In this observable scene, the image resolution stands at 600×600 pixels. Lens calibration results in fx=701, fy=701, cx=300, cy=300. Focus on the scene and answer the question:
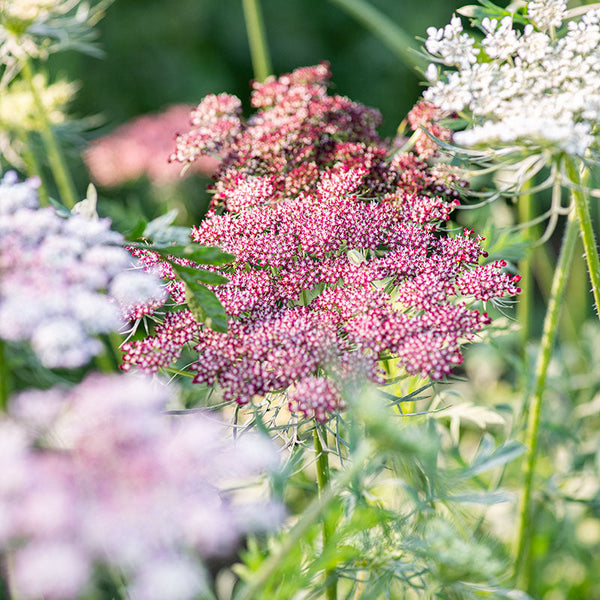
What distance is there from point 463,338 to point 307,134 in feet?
2.03

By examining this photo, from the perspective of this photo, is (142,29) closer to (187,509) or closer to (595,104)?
(595,104)

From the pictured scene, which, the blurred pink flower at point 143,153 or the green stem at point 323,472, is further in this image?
the blurred pink flower at point 143,153

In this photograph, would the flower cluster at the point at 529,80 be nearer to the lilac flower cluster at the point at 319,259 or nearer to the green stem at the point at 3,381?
the lilac flower cluster at the point at 319,259

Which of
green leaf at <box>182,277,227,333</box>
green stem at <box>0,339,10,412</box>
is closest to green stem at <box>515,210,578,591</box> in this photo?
A: green leaf at <box>182,277,227,333</box>

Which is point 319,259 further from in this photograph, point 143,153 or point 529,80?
point 143,153

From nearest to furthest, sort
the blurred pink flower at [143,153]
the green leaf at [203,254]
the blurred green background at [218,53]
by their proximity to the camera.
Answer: the green leaf at [203,254] < the blurred pink flower at [143,153] < the blurred green background at [218,53]

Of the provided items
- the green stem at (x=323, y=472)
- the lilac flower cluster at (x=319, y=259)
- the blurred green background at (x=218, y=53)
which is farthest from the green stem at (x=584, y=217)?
the blurred green background at (x=218, y=53)

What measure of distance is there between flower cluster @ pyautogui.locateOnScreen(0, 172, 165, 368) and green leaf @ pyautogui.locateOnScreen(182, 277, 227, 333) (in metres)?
0.21

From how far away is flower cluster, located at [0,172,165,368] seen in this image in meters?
0.83

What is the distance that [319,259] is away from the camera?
4.56 ft

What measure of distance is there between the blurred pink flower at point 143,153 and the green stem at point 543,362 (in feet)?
5.98

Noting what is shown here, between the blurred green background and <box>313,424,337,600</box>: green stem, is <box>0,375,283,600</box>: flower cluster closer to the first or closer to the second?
<box>313,424,337,600</box>: green stem

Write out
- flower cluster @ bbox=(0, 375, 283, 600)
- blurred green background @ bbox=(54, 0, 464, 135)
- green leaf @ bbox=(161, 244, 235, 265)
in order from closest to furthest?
flower cluster @ bbox=(0, 375, 283, 600) < green leaf @ bbox=(161, 244, 235, 265) < blurred green background @ bbox=(54, 0, 464, 135)

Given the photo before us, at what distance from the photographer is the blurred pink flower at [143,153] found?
9.84 feet
